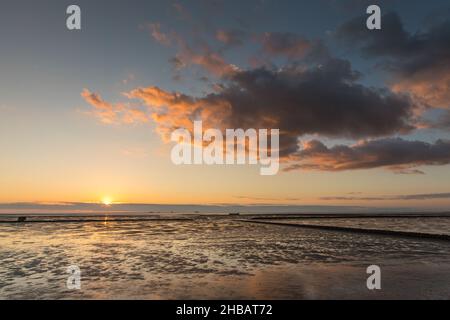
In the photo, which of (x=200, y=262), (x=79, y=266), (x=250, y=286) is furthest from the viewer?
(x=200, y=262)

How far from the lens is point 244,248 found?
33781mm

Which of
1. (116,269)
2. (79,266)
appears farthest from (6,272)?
(116,269)
